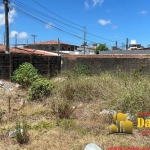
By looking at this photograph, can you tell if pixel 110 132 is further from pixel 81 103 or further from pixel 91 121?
pixel 81 103

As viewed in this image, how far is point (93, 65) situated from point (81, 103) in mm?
10640

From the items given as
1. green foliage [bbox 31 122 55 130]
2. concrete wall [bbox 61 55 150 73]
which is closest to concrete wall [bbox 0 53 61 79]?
concrete wall [bbox 61 55 150 73]

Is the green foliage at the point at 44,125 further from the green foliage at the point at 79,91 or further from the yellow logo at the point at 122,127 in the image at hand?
the green foliage at the point at 79,91

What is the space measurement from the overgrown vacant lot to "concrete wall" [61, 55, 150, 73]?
301 inches

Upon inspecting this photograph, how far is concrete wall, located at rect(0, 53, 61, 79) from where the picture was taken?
11.7 metres

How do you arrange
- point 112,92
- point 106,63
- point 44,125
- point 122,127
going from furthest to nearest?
point 106,63, point 112,92, point 44,125, point 122,127

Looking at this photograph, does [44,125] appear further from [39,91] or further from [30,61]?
[30,61]

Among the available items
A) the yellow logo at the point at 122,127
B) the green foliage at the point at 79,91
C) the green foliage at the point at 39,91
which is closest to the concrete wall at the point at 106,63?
the green foliage at the point at 79,91

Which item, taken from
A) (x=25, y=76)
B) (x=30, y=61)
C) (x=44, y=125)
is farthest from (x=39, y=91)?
(x=30, y=61)

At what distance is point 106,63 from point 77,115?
11314 millimetres

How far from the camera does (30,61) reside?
13.5 meters

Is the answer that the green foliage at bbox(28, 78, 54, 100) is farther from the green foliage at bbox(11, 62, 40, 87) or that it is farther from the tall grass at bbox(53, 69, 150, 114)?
the green foliage at bbox(11, 62, 40, 87)

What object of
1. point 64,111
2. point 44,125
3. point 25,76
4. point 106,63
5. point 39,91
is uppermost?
point 106,63

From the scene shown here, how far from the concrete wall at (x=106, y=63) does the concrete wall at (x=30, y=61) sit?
2.25m
